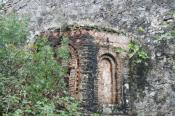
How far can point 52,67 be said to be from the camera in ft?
27.9

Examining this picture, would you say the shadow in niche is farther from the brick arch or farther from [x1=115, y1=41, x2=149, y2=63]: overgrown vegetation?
the brick arch

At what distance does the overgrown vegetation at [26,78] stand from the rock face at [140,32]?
1757mm

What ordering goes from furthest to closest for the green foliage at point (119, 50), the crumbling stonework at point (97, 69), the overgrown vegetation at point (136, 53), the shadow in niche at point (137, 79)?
the overgrown vegetation at point (136, 53)
the shadow in niche at point (137, 79)
the green foliage at point (119, 50)
the crumbling stonework at point (97, 69)

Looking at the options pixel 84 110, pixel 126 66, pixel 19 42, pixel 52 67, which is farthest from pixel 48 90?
pixel 126 66

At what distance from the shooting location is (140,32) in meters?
11.8

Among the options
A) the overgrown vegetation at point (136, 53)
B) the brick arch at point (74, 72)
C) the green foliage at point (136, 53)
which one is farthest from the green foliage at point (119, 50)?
the brick arch at point (74, 72)

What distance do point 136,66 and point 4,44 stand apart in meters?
4.38

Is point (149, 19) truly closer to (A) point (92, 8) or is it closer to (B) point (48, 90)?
(A) point (92, 8)

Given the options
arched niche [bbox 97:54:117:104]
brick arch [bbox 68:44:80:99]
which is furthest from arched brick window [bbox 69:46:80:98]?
arched niche [bbox 97:54:117:104]

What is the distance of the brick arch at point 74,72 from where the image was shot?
10.2m

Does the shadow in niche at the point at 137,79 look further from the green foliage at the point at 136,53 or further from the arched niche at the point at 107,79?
the arched niche at the point at 107,79

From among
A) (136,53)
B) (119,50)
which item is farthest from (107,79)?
(136,53)

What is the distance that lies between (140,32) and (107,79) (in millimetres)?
1982

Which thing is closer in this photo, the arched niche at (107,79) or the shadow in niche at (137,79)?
the arched niche at (107,79)
